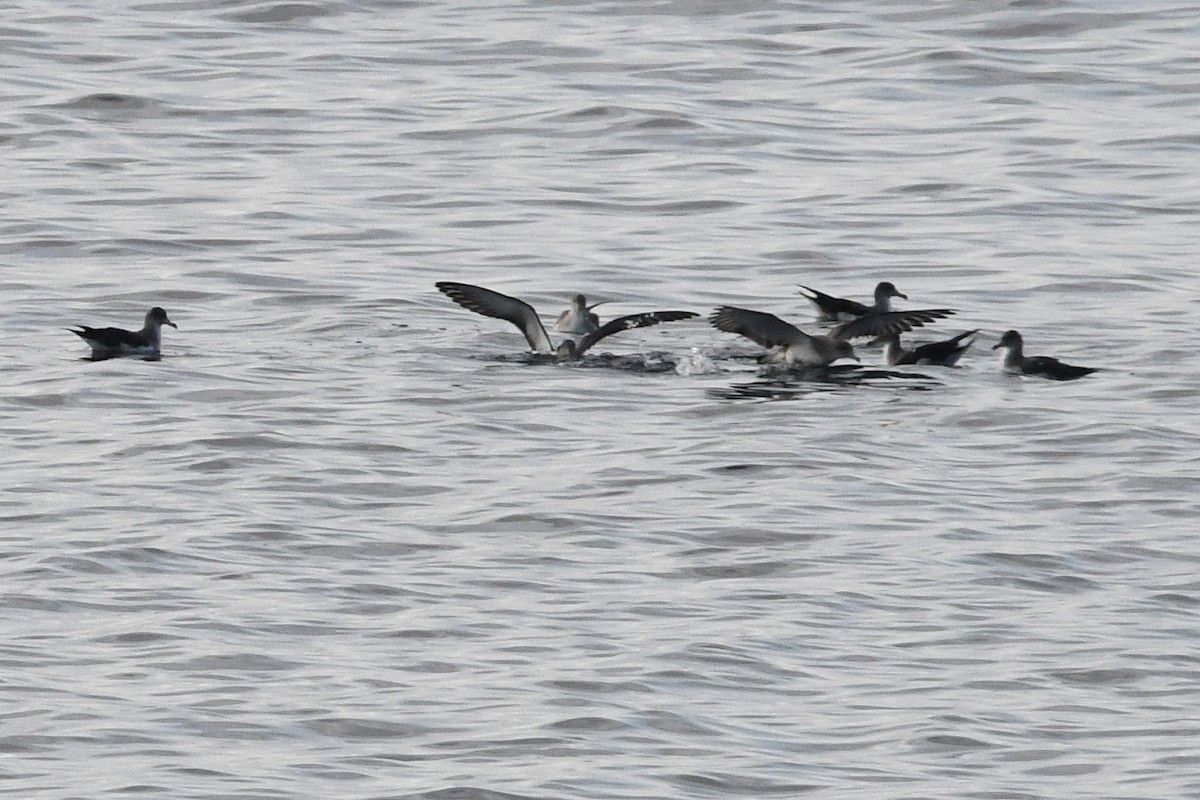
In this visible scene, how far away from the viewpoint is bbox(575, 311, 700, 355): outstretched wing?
16.9 m

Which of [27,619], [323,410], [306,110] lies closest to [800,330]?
[323,410]

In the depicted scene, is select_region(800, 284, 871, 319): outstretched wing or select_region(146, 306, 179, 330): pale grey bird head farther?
select_region(800, 284, 871, 319): outstretched wing

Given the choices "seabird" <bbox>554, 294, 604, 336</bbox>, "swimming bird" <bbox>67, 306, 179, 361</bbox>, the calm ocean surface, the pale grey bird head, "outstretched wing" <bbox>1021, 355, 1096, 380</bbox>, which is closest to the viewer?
the calm ocean surface

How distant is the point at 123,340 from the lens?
54.9 ft

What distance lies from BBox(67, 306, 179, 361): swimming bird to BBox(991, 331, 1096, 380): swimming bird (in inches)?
224

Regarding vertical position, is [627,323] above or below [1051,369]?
above

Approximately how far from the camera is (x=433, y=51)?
2886 centimetres

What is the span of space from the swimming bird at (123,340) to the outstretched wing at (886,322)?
4668 millimetres

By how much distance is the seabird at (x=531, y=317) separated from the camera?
56.0 feet

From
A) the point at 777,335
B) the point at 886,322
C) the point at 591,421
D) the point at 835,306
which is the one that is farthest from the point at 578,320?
the point at 591,421

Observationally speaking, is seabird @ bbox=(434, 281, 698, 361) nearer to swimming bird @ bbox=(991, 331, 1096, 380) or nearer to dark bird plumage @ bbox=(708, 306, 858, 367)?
dark bird plumage @ bbox=(708, 306, 858, 367)

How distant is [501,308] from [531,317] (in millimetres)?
254

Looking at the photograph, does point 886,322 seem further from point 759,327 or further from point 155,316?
point 155,316

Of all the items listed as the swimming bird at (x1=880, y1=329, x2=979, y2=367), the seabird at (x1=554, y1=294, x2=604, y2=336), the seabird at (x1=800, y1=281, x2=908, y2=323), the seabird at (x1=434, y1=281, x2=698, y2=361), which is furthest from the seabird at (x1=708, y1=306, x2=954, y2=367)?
the seabird at (x1=554, y1=294, x2=604, y2=336)
